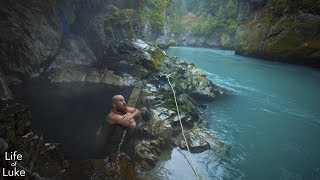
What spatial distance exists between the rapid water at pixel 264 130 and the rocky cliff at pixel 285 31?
1586 millimetres

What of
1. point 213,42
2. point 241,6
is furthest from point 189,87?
point 213,42

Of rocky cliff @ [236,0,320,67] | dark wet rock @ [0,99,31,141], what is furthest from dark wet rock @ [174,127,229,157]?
rocky cliff @ [236,0,320,67]

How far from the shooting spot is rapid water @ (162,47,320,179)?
669 cm

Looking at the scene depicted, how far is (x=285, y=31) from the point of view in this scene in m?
18.1

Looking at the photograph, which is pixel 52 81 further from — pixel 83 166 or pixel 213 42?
pixel 213 42

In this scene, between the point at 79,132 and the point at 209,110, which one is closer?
the point at 79,132

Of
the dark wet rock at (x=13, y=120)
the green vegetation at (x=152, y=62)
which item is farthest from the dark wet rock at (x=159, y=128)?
the green vegetation at (x=152, y=62)

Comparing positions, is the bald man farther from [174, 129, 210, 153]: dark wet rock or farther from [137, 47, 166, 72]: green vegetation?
[137, 47, 166, 72]: green vegetation

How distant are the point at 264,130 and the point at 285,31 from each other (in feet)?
36.6

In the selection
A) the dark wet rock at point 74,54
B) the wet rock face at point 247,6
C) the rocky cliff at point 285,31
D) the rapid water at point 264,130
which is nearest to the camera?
the rapid water at point 264,130

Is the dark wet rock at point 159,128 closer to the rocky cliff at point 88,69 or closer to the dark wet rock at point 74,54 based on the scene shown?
the rocky cliff at point 88,69

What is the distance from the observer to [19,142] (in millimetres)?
4297

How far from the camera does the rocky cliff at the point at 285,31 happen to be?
1644 centimetres

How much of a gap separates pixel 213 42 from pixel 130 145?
150 ft
